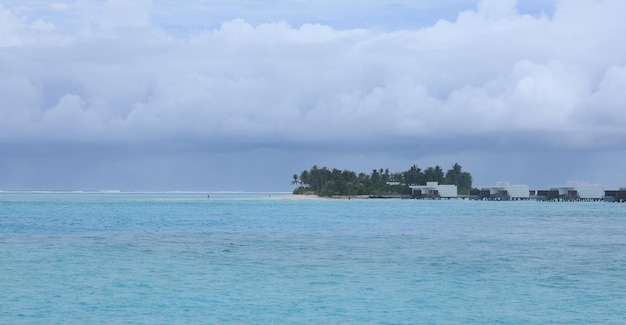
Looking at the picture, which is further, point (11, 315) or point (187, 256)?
point (187, 256)

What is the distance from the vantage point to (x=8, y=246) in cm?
5347

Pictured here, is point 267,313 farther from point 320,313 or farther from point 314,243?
point 314,243

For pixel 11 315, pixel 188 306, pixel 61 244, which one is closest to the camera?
pixel 11 315

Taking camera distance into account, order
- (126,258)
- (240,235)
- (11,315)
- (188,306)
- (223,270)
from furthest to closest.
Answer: (240,235) < (126,258) < (223,270) < (188,306) < (11,315)

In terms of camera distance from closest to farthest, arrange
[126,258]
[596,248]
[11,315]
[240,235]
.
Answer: [11,315] < [126,258] < [596,248] < [240,235]

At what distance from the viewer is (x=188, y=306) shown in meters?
28.3

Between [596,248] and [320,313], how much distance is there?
106 ft

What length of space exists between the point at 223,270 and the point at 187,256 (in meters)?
8.20

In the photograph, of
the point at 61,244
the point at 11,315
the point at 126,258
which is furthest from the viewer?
the point at 61,244

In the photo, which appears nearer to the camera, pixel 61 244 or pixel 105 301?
pixel 105 301

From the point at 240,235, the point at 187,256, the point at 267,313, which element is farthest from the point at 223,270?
the point at 240,235

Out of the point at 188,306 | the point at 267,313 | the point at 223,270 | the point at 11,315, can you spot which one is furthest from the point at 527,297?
the point at 11,315

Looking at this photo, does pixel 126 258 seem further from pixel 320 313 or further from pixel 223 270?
pixel 320 313

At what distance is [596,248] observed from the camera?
5219 cm
